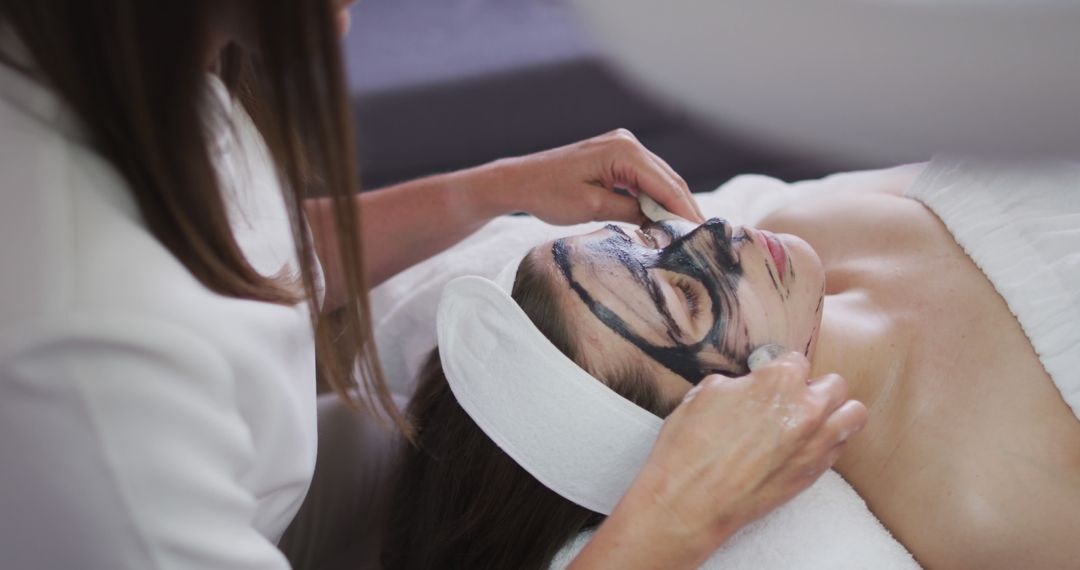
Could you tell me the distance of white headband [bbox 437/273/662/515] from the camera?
91cm

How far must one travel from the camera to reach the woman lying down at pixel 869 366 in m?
0.92

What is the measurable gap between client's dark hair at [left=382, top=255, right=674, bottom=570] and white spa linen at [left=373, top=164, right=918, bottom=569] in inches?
1.7

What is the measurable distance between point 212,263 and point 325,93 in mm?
177

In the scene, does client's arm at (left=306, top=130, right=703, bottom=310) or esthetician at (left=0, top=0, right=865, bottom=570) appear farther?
client's arm at (left=306, top=130, right=703, bottom=310)

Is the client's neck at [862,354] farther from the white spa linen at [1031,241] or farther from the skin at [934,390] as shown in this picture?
the white spa linen at [1031,241]

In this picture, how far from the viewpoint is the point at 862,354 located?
40.7 inches

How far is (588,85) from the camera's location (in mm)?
1703

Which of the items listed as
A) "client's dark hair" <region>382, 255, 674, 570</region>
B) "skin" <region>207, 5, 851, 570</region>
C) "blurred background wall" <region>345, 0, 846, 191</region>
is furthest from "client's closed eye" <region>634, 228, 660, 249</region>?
"blurred background wall" <region>345, 0, 846, 191</region>

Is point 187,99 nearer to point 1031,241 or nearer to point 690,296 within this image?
point 690,296

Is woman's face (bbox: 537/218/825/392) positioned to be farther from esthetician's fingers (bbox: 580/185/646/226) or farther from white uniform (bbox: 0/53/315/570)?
white uniform (bbox: 0/53/315/570)

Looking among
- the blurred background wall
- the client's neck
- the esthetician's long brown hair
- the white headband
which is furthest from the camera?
the blurred background wall

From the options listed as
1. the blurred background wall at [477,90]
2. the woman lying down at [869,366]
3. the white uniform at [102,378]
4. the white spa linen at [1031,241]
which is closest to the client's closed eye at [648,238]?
the woman lying down at [869,366]

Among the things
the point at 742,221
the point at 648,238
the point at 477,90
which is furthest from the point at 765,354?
the point at 477,90

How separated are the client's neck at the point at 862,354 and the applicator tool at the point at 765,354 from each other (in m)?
0.11
